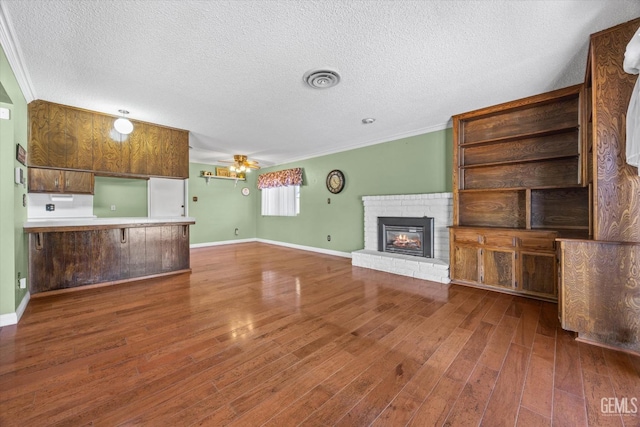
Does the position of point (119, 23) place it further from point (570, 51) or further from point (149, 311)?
point (570, 51)

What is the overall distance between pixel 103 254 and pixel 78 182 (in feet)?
3.86

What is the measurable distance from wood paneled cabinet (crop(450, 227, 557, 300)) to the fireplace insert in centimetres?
57

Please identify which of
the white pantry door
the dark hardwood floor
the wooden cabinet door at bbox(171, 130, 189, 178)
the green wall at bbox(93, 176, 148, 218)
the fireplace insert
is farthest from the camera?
the white pantry door

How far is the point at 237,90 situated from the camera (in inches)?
113

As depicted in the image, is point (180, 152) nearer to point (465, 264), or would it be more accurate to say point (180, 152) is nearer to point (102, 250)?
point (102, 250)

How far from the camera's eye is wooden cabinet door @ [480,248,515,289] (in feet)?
10.4

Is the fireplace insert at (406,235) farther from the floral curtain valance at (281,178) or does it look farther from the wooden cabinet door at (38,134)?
the wooden cabinet door at (38,134)

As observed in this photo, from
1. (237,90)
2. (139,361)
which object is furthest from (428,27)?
(139,361)

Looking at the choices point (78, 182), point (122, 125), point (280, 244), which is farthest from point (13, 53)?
point (280, 244)

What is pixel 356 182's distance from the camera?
5.34 meters

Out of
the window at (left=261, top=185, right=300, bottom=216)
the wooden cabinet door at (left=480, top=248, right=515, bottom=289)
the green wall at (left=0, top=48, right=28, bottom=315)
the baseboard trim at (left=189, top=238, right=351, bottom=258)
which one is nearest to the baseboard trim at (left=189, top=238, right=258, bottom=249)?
the baseboard trim at (left=189, top=238, right=351, bottom=258)

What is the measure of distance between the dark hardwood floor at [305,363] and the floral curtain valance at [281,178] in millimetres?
3964

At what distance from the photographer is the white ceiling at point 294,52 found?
1742 millimetres

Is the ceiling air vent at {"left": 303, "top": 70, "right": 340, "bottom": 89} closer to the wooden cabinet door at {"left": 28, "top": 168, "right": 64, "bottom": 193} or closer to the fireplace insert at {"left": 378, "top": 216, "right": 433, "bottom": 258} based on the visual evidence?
the fireplace insert at {"left": 378, "top": 216, "right": 433, "bottom": 258}
